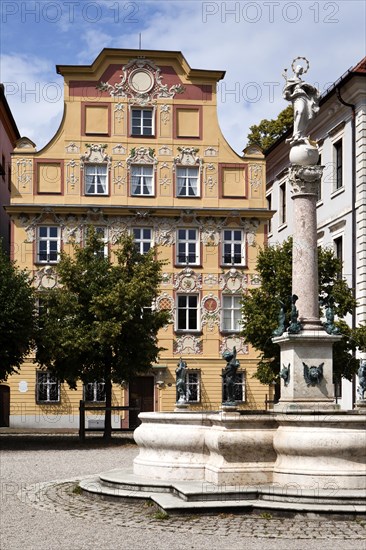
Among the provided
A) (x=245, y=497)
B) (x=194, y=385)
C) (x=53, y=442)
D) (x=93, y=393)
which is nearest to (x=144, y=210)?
(x=194, y=385)

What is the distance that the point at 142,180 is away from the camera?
4216cm

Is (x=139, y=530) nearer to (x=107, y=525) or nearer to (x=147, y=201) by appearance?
(x=107, y=525)

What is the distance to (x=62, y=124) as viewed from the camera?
42.2 m

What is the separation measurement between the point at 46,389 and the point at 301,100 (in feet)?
87.0

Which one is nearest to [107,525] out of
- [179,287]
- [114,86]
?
[179,287]

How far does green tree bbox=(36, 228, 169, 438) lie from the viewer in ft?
100

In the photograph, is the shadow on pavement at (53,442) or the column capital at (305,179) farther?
the shadow on pavement at (53,442)

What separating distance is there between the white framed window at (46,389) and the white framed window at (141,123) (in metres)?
11.4

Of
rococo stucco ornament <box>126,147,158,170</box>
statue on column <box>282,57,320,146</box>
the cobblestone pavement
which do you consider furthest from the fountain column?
rococo stucco ornament <box>126,147,158,170</box>

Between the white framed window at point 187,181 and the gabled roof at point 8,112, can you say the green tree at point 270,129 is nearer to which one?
the white framed window at point 187,181

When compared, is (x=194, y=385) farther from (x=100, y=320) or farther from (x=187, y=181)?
(x=100, y=320)

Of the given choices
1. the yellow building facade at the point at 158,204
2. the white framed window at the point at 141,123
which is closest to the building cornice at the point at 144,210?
the yellow building facade at the point at 158,204

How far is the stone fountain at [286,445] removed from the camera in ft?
42.1

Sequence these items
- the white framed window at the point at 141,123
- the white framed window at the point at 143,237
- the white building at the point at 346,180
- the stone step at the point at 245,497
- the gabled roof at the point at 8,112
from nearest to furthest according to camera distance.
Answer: the stone step at the point at 245,497 < the white building at the point at 346,180 < the white framed window at the point at 143,237 < the white framed window at the point at 141,123 < the gabled roof at the point at 8,112
